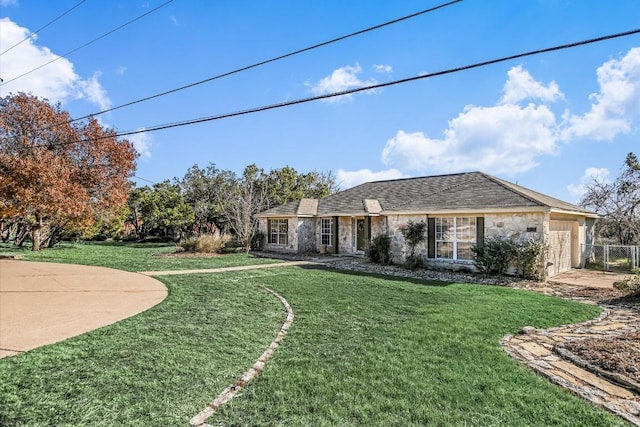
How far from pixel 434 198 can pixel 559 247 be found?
16.4 ft

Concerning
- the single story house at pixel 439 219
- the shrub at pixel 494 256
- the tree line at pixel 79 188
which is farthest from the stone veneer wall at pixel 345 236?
the shrub at pixel 494 256

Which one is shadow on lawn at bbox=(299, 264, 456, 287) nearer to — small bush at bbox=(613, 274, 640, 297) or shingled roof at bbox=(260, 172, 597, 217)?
shingled roof at bbox=(260, 172, 597, 217)

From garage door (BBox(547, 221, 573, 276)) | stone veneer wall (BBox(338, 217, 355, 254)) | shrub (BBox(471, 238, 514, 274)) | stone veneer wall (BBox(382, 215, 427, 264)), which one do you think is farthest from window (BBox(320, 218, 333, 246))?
garage door (BBox(547, 221, 573, 276))

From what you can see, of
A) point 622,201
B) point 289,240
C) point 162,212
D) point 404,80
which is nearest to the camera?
point 404,80

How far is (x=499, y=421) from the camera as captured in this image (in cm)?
353

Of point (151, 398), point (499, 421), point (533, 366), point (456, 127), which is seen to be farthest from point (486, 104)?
point (151, 398)

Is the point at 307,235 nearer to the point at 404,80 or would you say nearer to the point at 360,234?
the point at 360,234

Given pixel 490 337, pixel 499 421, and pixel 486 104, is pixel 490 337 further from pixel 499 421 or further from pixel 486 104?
pixel 486 104

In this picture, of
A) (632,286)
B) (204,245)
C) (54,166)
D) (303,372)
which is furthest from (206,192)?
(303,372)

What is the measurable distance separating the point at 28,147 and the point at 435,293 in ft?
64.2

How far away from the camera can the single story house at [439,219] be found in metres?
13.2

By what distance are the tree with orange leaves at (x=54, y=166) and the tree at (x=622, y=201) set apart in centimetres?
2567

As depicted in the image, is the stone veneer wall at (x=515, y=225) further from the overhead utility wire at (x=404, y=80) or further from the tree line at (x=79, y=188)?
the tree line at (x=79, y=188)

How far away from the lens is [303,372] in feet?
15.0
